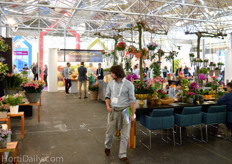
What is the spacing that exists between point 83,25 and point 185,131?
1326 cm

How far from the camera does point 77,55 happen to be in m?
13.2

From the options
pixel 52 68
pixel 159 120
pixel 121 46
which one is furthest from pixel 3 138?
pixel 52 68

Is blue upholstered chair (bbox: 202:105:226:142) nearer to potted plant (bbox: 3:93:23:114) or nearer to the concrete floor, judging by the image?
the concrete floor

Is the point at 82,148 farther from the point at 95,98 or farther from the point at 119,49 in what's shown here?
the point at 95,98

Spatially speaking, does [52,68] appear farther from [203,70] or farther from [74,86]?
[203,70]

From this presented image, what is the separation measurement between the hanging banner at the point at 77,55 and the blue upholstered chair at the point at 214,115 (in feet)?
31.8

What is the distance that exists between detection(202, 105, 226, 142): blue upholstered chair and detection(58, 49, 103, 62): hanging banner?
31.8 ft

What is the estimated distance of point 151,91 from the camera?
170 inches

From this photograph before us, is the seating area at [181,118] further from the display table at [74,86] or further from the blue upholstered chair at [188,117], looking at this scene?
the display table at [74,86]

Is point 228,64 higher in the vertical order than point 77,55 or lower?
lower

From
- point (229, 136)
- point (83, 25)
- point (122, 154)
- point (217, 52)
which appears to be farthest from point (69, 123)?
point (217, 52)

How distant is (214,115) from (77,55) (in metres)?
9.92

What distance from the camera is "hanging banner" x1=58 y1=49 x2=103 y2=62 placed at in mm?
13031

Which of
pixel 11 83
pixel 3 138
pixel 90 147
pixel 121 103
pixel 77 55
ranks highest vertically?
pixel 77 55
